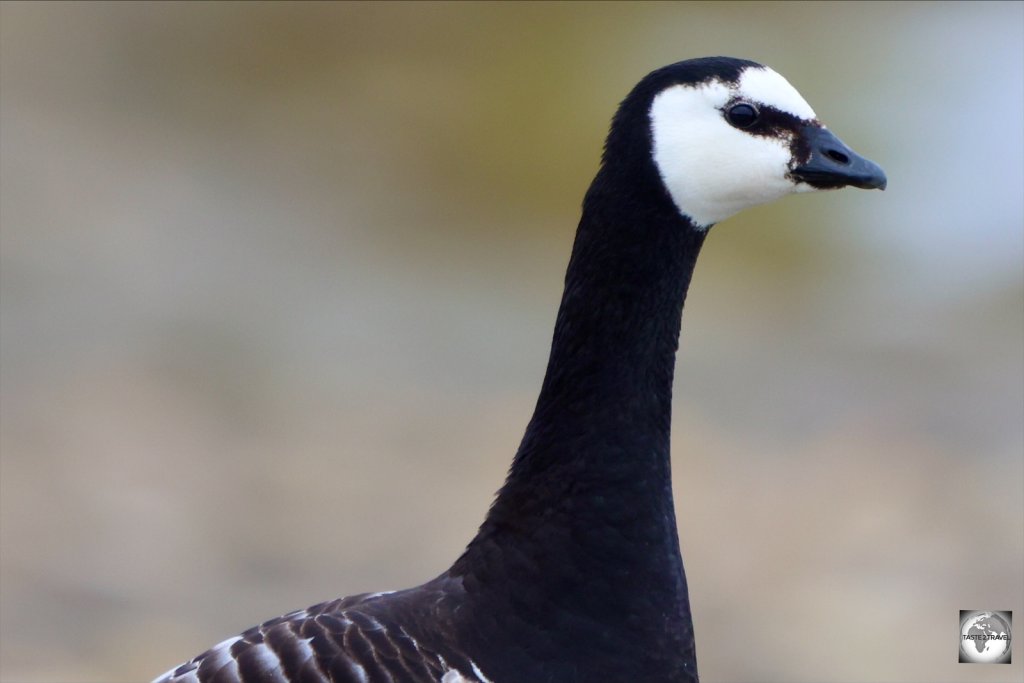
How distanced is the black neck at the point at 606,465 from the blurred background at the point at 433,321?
322 centimetres

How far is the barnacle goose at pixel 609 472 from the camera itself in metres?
2.96

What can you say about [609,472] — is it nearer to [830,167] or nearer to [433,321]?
[830,167]

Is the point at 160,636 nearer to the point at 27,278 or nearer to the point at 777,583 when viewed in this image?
the point at 777,583

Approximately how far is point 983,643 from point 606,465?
3.75m

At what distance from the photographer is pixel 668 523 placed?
3.12 metres

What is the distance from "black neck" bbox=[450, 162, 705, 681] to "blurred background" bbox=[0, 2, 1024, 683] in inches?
127

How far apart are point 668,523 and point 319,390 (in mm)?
5806

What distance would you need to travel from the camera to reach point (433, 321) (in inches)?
388

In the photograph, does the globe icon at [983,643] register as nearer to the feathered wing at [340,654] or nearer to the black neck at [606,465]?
the black neck at [606,465]

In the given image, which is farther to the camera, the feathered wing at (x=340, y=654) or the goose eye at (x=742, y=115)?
the goose eye at (x=742, y=115)

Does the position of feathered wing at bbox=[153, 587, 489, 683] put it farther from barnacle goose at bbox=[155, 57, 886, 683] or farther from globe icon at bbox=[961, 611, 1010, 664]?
globe icon at bbox=[961, 611, 1010, 664]

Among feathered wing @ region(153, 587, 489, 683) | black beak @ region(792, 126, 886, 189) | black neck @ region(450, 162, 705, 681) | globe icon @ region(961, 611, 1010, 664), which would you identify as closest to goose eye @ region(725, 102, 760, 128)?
black beak @ region(792, 126, 886, 189)

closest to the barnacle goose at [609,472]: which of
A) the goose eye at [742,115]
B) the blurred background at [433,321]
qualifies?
the goose eye at [742,115]

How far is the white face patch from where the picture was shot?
2963mm
